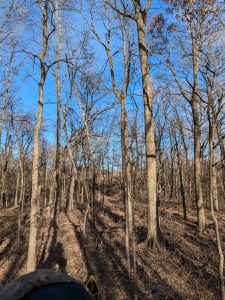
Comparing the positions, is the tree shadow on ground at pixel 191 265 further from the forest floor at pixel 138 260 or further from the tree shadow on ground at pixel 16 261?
the tree shadow on ground at pixel 16 261

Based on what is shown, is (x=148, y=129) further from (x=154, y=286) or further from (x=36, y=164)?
(x=154, y=286)

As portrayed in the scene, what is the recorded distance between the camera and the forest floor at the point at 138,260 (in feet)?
24.7

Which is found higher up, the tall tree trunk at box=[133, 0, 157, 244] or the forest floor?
the tall tree trunk at box=[133, 0, 157, 244]

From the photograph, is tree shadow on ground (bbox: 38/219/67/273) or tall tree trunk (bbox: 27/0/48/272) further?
tree shadow on ground (bbox: 38/219/67/273)

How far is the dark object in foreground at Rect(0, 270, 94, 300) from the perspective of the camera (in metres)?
0.90

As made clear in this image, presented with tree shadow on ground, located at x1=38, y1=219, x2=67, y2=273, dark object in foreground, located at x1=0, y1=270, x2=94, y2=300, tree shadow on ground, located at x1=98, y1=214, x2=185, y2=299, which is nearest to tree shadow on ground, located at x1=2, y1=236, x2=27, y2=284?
tree shadow on ground, located at x1=38, y1=219, x2=67, y2=273

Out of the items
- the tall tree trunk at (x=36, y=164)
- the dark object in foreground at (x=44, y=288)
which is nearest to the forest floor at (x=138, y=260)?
the tall tree trunk at (x=36, y=164)

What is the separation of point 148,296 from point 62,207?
54.9ft

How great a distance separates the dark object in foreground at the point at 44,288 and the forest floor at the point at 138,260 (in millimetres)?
6510

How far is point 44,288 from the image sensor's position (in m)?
0.96

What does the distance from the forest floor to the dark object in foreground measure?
256 inches

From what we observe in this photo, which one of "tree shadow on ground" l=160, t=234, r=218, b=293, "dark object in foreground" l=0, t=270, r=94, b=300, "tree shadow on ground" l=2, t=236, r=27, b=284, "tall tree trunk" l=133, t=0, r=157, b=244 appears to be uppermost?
"tall tree trunk" l=133, t=0, r=157, b=244

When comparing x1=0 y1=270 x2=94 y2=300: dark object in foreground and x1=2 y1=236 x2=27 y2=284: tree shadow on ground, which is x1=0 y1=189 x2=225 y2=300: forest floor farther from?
x1=0 y1=270 x2=94 y2=300: dark object in foreground

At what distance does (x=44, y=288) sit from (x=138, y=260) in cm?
911
